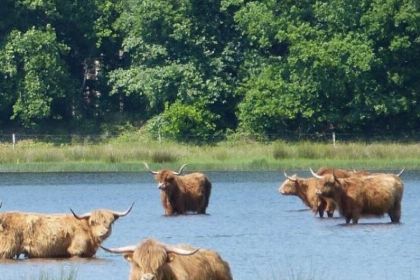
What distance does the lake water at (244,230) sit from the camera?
19.3 meters

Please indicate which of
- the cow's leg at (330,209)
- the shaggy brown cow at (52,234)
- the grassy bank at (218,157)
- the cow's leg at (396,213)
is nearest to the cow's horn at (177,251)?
the shaggy brown cow at (52,234)

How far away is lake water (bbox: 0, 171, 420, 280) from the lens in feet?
63.4

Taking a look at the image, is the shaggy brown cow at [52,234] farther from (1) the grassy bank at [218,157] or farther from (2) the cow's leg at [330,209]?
(1) the grassy bank at [218,157]

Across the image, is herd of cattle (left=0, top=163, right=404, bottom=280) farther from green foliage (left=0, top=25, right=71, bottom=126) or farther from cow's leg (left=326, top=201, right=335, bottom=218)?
green foliage (left=0, top=25, right=71, bottom=126)

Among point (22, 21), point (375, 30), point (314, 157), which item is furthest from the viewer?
point (22, 21)

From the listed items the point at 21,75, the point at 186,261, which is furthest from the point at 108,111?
the point at 186,261

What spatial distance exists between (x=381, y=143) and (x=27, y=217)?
25625 millimetres

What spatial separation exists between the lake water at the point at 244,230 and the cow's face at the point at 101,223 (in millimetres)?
372

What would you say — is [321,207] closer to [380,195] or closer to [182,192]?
[380,195]

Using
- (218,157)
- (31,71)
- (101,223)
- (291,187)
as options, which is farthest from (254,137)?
(101,223)

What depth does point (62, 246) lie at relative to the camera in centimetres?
2081

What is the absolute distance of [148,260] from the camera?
13.0m

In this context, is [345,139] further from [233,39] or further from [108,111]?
[108,111]

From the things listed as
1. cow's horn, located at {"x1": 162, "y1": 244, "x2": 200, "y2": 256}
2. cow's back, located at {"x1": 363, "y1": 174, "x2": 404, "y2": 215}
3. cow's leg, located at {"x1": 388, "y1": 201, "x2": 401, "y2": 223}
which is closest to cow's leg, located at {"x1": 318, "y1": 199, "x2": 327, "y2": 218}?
cow's leg, located at {"x1": 388, "y1": 201, "x2": 401, "y2": 223}
